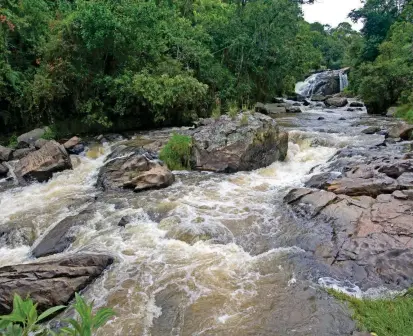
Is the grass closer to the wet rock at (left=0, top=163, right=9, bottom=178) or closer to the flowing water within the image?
the flowing water

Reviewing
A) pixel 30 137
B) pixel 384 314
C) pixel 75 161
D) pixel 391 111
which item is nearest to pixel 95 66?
pixel 30 137

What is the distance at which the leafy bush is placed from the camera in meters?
11.1

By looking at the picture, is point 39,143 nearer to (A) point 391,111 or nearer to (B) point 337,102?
(A) point 391,111

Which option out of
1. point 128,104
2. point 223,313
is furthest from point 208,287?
point 128,104

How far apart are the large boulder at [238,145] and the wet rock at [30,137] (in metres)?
6.94

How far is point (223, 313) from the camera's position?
4559 mm

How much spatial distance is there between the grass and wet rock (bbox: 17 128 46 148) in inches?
498

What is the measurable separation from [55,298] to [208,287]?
2190 millimetres

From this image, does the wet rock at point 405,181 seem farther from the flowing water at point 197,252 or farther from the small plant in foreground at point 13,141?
the small plant in foreground at point 13,141

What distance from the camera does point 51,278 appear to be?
5.14 meters

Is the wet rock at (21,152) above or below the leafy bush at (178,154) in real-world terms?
above

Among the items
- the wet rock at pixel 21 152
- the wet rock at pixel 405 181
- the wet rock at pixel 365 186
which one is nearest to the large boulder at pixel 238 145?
the wet rock at pixel 365 186

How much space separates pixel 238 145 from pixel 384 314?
23.4ft

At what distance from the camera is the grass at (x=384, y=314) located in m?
3.86
